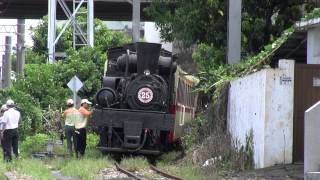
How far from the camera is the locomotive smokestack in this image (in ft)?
62.1

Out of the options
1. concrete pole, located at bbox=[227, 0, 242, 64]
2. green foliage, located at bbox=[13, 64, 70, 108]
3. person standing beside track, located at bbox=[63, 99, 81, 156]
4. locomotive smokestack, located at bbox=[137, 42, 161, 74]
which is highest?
concrete pole, located at bbox=[227, 0, 242, 64]

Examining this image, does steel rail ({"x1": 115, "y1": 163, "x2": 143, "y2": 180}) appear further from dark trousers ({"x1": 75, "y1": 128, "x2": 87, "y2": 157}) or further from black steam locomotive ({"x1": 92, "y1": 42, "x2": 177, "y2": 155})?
dark trousers ({"x1": 75, "y1": 128, "x2": 87, "y2": 157})

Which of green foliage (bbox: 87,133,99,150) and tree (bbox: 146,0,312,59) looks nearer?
green foliage (bbox: 87,133,99,150)

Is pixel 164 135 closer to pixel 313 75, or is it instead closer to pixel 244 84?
pixel 244 84

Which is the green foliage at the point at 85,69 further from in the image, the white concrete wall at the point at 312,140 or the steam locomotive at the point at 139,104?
the white concrete wall at the point at 312,140

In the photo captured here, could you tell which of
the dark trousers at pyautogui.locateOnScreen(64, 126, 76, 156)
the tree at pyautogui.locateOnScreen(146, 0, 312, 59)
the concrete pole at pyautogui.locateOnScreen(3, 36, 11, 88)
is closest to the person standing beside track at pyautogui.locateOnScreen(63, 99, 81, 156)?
the dark trousers at pyautogui.locateOnScreen(64, 126, 76, 156)

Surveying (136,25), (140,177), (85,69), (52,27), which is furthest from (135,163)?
(52,27)

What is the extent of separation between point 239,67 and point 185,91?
2209 millimetres

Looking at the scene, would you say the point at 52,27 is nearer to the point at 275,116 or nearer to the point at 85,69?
the point at 85,69

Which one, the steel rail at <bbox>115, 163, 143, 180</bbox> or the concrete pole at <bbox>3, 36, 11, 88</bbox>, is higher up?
the concrete pole at <bbox>3, 36, 11, 88</bbox>

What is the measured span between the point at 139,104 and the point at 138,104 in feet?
0.09

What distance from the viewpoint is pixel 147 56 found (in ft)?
62.4

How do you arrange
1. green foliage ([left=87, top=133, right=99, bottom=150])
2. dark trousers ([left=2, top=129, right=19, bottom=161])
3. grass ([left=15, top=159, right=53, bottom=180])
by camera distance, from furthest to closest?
green foliage ([left=87, top=133, right=99, bottom=150]), dark trousers ([left=2, top=129, right=19, bottom=161]), grass ([left=15, top=159, right=53, bottom=180])

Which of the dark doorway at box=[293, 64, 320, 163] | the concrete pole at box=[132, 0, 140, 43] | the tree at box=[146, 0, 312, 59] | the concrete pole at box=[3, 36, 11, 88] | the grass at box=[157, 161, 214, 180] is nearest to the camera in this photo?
the grass at box=[157, 161, 214, 180]
